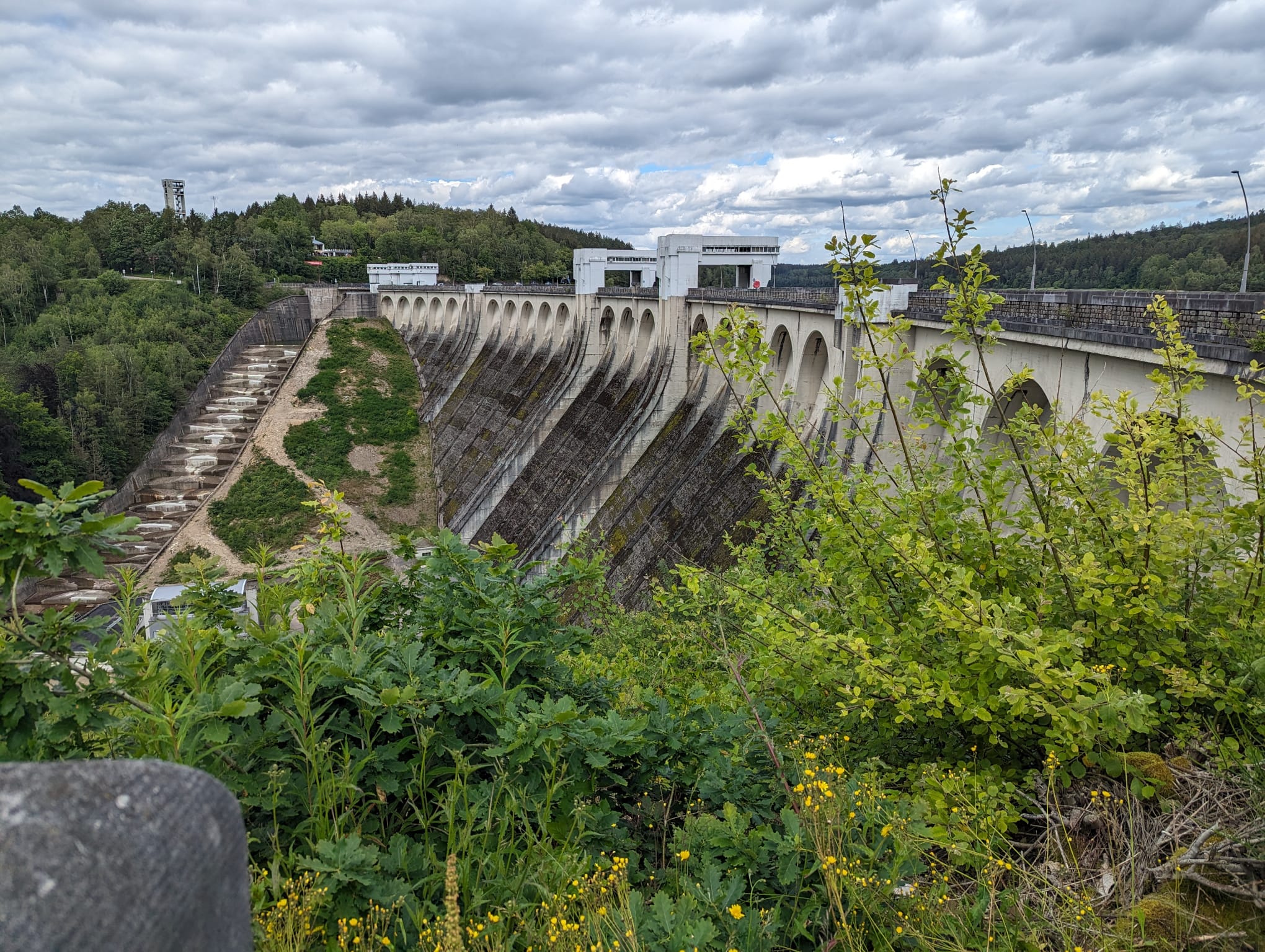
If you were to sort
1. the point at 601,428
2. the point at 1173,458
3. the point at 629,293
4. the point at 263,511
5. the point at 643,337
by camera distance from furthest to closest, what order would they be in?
the point at 263,511 < the point at 629,293 < the point at 643,337 < the point at 601,428 < the point at 1173,458

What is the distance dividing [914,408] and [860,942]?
Result: 312cm

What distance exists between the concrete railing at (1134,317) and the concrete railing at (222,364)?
38641 millimetres

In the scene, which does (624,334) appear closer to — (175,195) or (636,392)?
Result: (636,392)

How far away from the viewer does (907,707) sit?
3.62 metres

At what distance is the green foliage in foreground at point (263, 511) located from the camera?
41.4 m

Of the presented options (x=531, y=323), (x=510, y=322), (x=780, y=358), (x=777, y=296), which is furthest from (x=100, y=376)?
(x=777, y=296)

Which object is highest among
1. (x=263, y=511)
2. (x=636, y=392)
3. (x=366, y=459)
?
(x=636, y=392)

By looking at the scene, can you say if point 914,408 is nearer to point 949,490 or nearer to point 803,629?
point 949,490

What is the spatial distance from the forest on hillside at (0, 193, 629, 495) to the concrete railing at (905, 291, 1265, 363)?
24.9m

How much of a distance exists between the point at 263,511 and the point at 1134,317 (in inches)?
1712

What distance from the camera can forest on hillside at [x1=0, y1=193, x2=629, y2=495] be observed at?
170ft

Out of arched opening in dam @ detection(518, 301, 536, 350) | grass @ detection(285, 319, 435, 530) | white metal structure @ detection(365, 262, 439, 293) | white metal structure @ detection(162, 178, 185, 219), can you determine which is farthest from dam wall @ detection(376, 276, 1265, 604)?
white metal structure @ detection(162, 178, 185, 219)

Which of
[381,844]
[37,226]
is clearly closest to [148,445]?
[381,844]

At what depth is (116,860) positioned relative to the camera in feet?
3.57
